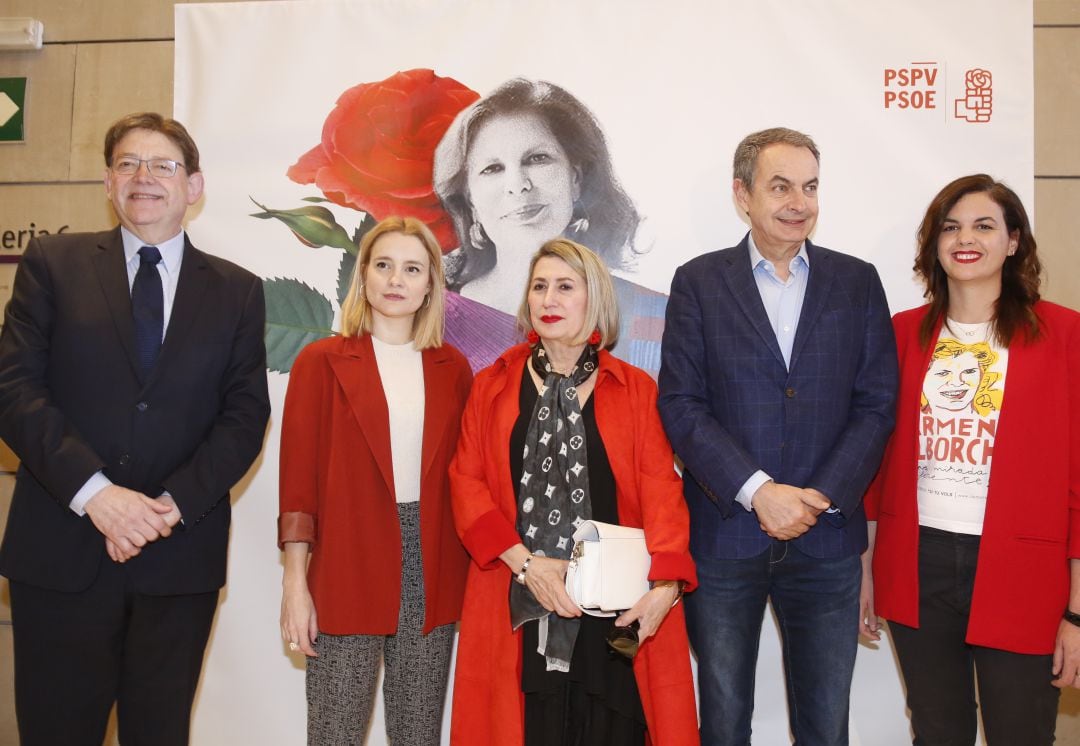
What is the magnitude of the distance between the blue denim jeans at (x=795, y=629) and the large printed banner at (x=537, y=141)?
2.93 ft

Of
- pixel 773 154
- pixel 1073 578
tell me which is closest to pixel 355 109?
pixel 773 154

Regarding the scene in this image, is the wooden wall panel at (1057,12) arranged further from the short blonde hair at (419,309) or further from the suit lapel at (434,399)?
the suit lapel at (434,399)

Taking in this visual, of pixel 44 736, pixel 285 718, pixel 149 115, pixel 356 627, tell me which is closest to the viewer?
pixel 44 736

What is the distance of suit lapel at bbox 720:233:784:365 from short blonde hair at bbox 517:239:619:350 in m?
0.32

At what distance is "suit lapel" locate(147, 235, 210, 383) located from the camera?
6.44ft

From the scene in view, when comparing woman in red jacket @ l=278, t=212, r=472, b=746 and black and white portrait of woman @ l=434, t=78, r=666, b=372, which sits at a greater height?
black and white portrait of woman @ l=434, t=78, r=666, b=372

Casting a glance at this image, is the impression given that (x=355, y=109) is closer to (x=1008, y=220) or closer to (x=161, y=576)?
(x=161, y=576)

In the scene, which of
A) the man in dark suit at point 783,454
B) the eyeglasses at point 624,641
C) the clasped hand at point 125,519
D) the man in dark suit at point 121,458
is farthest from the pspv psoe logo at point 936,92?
the clasped hand at point 125,519

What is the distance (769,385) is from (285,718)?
88.8 inches

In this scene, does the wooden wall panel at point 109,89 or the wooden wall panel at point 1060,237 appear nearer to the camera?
the wooden wall panel at point 1060,237

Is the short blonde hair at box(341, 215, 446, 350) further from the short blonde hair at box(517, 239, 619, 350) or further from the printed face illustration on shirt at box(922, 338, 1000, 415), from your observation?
the printed face illustration on shirt at box(922, 338, 1000, 415)

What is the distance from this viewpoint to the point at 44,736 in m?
1.86

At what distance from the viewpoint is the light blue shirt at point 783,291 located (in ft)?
6.95

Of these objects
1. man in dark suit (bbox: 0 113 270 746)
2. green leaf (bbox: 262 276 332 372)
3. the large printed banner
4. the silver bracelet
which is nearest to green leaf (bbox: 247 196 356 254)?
the large printed banner
